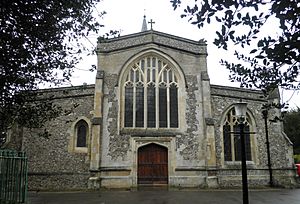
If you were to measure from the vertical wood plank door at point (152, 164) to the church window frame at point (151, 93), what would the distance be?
1410mm

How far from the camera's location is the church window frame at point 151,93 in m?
17.2

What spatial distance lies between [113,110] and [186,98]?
4.73 metres

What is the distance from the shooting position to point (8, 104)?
6.71m

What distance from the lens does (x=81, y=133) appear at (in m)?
17.5

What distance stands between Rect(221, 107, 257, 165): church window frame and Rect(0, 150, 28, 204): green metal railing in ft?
42.2

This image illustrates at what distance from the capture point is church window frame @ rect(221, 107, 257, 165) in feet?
59.2

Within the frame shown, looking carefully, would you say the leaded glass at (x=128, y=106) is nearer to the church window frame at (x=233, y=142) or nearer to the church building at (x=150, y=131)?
the church building at (x=150, y=131)

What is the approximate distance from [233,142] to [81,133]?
32.9 ft

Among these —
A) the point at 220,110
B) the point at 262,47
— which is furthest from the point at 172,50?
the point at 262,47

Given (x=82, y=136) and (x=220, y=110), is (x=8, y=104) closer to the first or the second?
(x=82, y=136)

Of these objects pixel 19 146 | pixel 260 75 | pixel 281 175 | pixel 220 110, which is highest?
pixel 220 110

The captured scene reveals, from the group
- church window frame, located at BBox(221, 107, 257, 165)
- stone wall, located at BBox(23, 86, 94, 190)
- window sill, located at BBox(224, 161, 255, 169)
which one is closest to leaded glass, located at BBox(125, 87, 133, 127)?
stone wall, located at BBox(23, 86, 94, 190)

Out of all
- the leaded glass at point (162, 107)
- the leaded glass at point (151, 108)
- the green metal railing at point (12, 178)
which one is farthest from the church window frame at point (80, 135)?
the green metal railing at point (12, 178)

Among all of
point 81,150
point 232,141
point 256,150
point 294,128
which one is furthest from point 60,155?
point 294,128
